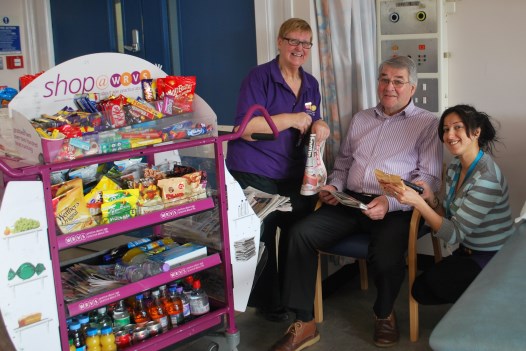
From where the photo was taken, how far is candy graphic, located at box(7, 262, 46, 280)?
6.42 ft

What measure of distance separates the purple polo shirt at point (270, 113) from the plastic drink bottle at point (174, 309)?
0.81m

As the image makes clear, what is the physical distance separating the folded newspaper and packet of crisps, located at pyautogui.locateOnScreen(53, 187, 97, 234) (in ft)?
3.81

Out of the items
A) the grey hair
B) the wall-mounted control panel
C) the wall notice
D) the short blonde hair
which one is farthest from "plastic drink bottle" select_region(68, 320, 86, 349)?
the wall notice

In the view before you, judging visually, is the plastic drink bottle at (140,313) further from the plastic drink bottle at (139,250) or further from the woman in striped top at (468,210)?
the woman in striped top at (468,210)

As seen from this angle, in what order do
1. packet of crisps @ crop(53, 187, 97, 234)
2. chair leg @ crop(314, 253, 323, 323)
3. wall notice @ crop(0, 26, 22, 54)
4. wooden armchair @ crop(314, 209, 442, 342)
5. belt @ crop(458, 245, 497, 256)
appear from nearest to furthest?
packet of crisps @ crop(53, 187, 97, 234) → belt @ crop(458, 245, 497, 256) → wooden armchair @ crop(314, 209, 442, 342) → chair leg @ crop(314, 253, 323, 323) → wall notice @ crop(0, 26, 22, 54)

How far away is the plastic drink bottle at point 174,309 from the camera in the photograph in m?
2.46

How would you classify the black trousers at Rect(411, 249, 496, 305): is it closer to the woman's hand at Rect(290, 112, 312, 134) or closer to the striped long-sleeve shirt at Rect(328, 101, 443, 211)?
the striped long-sleeve shirt at Rect(328, 101, 443, 211)

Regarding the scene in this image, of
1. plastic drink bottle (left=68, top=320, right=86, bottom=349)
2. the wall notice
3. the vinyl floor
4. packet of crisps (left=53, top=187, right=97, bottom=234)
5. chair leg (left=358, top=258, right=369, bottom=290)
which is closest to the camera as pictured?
packet of crisps (left=53, top=187, right=97, bottom=234)

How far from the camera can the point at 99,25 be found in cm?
451

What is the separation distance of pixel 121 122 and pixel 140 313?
2.39ft

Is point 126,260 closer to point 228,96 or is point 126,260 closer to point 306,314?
point 306,314

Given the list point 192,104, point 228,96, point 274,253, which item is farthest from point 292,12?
point 274,253

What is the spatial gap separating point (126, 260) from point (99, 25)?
2.48 m

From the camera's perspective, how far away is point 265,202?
280 centimetres
